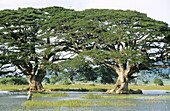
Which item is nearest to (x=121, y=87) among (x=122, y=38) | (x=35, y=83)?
(x=122, y=38)

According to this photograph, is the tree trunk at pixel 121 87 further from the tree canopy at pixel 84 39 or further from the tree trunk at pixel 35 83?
the tree trunk at pixel 35 83

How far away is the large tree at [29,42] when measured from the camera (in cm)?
5388

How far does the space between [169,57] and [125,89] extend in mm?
8331

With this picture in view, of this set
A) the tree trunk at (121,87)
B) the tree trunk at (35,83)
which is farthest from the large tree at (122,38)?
the tree trunk at (35,83)

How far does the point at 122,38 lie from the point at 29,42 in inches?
673

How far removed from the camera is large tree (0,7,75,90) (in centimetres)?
5388

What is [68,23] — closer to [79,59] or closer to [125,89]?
[79,59]

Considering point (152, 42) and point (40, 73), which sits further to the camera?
point (40, 73)

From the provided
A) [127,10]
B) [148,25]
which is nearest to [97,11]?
[127,10]

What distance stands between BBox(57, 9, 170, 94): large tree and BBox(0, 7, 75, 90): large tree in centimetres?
462

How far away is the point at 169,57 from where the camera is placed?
50.6m

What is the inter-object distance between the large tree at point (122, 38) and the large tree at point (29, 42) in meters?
4.62

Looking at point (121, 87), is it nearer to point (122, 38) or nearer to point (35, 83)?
point (122, 38)

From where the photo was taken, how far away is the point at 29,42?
56.5 m
